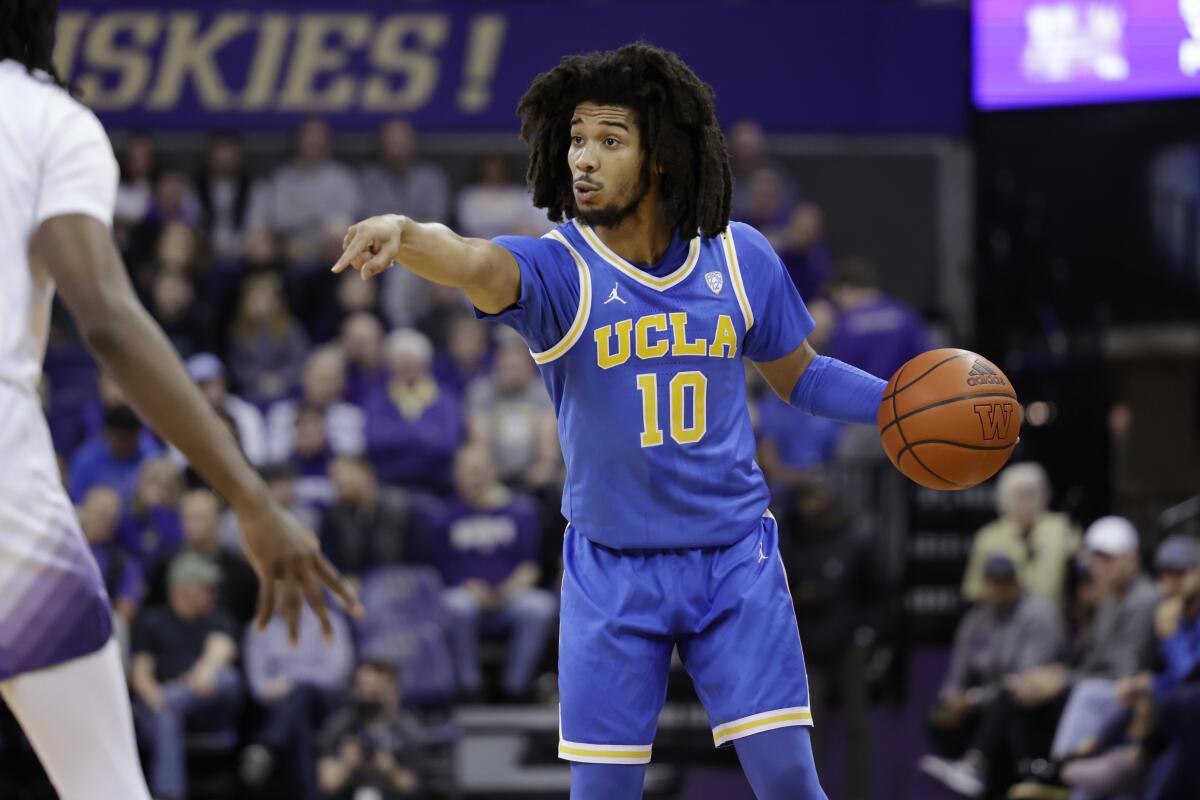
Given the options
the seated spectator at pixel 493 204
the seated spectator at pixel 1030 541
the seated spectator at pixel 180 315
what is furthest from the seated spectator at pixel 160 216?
the seated spectator at pixel 1030 541

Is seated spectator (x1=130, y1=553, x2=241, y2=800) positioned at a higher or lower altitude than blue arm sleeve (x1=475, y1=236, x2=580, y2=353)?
lower

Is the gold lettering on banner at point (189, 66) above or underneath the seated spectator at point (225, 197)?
above

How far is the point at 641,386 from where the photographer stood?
173 inches

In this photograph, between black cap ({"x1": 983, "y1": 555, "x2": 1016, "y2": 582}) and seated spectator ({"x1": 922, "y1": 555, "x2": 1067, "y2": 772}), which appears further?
black cap ({"x1": 983, "y1": 555, "x2": 1016, "y2": 582})

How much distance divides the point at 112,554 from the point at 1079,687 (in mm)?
5205

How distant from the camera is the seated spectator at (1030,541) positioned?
9.96 m

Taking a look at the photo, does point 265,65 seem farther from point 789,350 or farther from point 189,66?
point 789,350

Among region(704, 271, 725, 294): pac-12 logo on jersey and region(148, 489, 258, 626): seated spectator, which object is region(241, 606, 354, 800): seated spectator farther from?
region(704, 271, 725, 294): pac-12 logo on jersey

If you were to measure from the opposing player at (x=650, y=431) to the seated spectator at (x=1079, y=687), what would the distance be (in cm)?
487

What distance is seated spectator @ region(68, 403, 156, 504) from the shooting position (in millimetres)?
10070

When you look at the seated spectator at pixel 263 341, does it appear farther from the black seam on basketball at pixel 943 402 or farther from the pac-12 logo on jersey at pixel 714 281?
the black seam on basketball at pixel 943 402

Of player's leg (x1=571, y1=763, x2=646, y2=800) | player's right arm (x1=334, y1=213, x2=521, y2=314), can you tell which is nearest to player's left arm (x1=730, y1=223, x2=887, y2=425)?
player's right arm (x1=334, y1=213, x2=521, y2=314)

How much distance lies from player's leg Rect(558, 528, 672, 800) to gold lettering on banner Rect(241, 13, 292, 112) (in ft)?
35.1

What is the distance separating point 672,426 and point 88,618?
1667 millimetres
